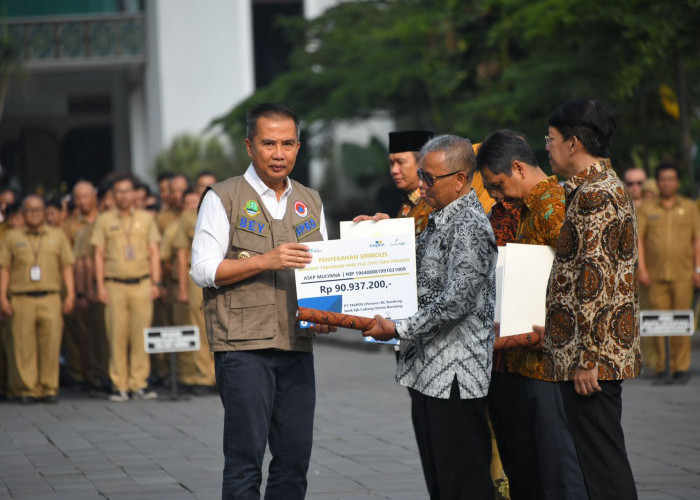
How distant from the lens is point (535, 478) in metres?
5.93

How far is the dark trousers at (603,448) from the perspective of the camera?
16.7ft

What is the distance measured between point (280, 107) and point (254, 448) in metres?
1.52

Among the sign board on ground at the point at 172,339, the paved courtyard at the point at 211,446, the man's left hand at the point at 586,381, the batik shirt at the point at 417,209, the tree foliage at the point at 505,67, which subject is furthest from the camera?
the tree foliage at the point at 505,67

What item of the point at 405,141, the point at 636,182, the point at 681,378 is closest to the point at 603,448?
the point at 405,141

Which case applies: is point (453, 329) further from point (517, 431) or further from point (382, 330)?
point (517, 431)

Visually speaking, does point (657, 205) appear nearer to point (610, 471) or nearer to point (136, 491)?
point (136, 491)

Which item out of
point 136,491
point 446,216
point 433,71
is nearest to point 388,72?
point 433,71

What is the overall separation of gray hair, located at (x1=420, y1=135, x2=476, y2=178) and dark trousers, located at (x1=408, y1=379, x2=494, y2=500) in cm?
94

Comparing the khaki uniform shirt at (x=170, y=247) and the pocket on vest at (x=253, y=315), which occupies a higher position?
the khaki uniform shirt at (x=170, y=247)

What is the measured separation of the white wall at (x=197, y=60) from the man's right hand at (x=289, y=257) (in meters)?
32.4

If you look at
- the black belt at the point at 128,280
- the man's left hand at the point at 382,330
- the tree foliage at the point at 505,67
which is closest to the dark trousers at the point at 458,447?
the man's left hand at the point at 382,330

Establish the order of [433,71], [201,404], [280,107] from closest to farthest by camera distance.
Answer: [280,107]
[201,404]
[433,71]

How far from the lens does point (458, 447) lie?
5.23 metres

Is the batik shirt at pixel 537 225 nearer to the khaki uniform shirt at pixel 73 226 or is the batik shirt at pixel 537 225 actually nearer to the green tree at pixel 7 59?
the khaki uniform shirt at pixel 73 226
